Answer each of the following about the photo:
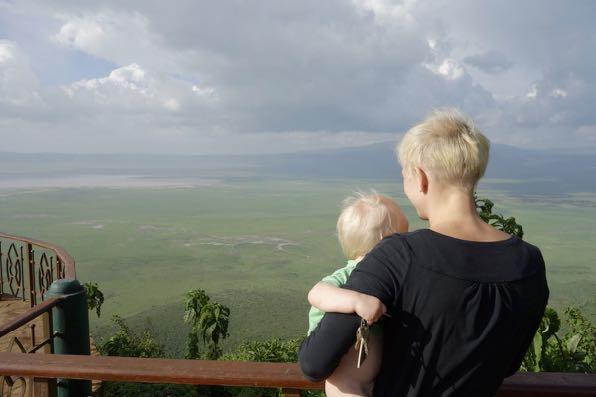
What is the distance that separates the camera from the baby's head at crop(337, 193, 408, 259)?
1153 millimetres

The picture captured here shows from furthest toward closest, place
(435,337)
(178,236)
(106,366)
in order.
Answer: (178,236) → (106,366) → (435,337)

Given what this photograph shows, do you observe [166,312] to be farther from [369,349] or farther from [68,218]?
[68,218]

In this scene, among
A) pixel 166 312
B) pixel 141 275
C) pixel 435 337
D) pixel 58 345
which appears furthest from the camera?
pixel 141 275

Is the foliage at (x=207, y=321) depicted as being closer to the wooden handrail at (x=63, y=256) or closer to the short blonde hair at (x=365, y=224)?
the wooden handrail at (x=63, y=256)

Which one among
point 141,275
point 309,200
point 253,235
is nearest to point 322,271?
point 141,275

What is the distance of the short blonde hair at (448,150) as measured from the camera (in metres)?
0.98

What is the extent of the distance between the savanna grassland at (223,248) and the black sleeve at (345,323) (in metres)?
0.41

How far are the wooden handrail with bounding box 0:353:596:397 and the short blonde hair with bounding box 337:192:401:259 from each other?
39 cm

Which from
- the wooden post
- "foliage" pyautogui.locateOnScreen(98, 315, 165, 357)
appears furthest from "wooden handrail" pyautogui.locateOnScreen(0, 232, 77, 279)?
"foliage" pyautogui.locateOnScreen(98, 315, 165, 357)

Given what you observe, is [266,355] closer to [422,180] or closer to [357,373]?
[357,373]

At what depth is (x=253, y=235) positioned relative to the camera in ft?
327

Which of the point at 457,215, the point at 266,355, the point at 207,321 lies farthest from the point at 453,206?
the point at 207,321

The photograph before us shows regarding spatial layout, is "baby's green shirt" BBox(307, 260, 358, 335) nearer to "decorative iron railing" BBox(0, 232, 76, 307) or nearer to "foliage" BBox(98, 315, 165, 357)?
"decorative iron railing" BBox(0, 232, 76, 307)

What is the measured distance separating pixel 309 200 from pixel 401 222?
158 metres
